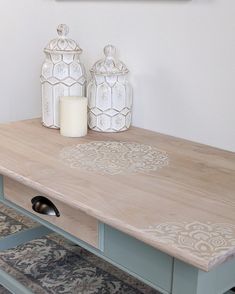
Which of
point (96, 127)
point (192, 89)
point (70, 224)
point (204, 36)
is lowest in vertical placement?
point (70, 224)

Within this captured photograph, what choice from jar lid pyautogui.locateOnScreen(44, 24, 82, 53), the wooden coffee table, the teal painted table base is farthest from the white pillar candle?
the teal painted table base

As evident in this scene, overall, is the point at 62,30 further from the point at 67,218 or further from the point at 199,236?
the point at 199,236

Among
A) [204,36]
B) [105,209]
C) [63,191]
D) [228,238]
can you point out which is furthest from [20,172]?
[204,36]

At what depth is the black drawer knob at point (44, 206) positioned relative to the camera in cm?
101

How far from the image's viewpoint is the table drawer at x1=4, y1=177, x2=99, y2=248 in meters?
0.94

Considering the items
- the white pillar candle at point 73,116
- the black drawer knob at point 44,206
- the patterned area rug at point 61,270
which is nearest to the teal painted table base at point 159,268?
the black drawer knob at point 44,206

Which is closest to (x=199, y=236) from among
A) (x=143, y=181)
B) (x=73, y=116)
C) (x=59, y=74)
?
(x=143, y=181)

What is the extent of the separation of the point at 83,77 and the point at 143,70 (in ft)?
0.64

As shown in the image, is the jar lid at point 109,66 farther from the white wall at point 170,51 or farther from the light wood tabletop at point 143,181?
the light wood tabletop at point 143,181

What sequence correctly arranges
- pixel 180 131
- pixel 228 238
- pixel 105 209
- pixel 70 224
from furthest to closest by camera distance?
pixel 180 131 → pixel 70 224 → pixel 105 209 → pixel 228 238

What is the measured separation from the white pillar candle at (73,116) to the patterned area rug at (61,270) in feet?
1.92

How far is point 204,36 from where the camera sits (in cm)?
122

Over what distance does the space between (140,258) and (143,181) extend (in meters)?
0.21

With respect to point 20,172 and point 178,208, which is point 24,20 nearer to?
point 20,172
